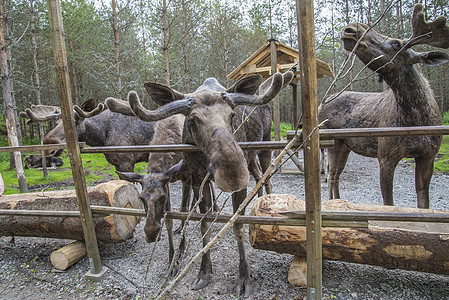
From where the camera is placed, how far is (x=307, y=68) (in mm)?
2055

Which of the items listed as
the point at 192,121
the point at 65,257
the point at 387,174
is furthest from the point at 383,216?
the point at 65,257

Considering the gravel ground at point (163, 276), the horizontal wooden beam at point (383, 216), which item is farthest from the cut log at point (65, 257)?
the horizontal wooden beam at point (383, 216)

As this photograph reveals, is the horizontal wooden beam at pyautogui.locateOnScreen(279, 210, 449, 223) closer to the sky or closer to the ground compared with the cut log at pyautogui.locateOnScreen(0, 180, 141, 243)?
closer to the sky

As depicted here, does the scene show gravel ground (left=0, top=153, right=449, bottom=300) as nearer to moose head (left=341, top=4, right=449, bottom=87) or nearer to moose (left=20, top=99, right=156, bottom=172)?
moose (left=20, top=99, right=156, bottom=172)

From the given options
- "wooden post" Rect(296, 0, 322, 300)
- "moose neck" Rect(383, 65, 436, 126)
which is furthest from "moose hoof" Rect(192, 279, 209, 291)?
"moose neck" Rect(383, 65, 436, 126)

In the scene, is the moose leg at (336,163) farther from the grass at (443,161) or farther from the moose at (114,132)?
the grass at (443,161)

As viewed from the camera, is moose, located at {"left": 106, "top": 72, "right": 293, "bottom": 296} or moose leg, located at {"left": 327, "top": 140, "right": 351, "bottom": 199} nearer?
moose, located at {"left": 106, "top": 72, "right": 293, "bottom": 296}

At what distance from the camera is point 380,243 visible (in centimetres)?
262

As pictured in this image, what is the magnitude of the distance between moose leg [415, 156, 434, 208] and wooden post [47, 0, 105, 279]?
14.3 ft

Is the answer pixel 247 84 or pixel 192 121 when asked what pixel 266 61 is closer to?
pixel 247 84

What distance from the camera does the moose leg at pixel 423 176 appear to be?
3490 millimetres

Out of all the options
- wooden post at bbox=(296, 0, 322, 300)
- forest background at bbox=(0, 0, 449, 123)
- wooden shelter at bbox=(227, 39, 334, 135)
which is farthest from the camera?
forest background at bbox=(0, 0, 449, 123)

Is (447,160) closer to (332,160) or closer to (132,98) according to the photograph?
(332,160)

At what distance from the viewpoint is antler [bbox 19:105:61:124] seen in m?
5.11
